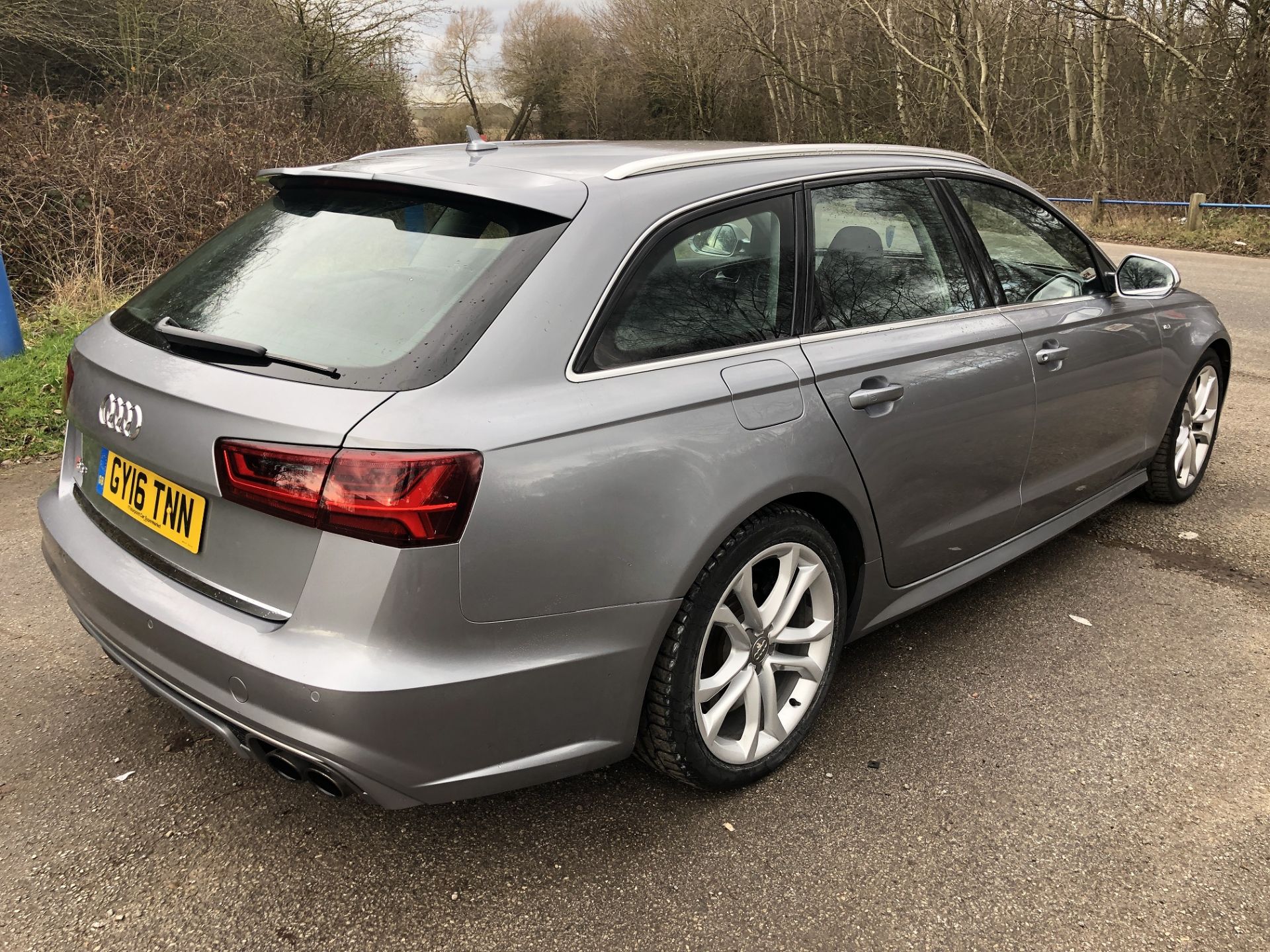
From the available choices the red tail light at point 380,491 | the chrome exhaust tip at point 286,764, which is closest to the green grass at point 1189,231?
the red tail light at point 380,491

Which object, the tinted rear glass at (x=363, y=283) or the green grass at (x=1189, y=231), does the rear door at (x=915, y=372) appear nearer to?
the tinted rear glass at (x=363, y=283)

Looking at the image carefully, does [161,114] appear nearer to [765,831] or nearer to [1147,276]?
[1147,276]

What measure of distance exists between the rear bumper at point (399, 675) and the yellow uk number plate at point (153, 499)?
4.7 inches

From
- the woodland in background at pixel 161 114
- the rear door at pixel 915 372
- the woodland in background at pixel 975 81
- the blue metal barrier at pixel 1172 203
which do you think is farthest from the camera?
the woodland in background at pixel 975 81

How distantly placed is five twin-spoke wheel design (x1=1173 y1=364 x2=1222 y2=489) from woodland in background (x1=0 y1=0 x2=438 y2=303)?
26.2 ft

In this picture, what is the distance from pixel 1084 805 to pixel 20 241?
8956 millimetres

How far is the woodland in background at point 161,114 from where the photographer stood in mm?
8438

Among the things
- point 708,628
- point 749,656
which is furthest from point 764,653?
point 708,628

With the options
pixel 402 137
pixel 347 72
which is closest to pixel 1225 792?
pixel 402 137

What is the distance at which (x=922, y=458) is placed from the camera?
290 cm

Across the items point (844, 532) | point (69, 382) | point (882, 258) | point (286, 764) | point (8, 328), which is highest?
point (882, 258)

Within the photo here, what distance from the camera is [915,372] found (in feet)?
9.45

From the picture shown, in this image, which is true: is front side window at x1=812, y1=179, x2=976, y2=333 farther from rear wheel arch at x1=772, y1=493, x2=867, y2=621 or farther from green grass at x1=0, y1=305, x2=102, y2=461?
green grass at x1=0, y1=305, x2=102, y2=461

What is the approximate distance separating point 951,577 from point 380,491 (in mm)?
2051
